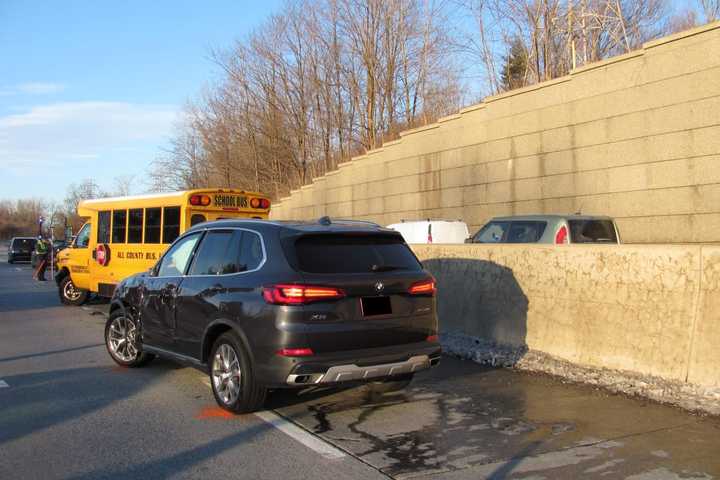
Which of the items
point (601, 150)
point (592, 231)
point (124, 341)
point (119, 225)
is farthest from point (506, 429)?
point (119, 225)

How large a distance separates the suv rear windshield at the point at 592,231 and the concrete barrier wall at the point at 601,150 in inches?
75.0

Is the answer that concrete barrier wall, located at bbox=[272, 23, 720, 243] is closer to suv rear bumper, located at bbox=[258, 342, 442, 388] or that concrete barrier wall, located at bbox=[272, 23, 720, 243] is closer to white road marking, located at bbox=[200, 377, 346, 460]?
suv rear bumper, located at bbox=[258, 342, 442, 388]

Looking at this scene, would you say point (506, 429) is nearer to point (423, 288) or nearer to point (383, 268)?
point (423, 288)

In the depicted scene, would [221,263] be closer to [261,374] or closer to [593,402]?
[261,374]

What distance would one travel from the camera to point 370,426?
582 cm

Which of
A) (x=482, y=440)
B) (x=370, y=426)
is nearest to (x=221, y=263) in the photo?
(x=370, y=426)

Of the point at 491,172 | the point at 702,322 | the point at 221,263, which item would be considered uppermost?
the point at 491,172

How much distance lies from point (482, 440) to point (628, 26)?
20321 millimetres

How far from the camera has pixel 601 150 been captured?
14.4m

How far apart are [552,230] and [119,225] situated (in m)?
9.01

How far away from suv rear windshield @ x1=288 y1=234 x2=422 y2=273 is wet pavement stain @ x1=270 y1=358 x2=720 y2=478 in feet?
4.43

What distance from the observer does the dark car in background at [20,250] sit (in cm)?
4384

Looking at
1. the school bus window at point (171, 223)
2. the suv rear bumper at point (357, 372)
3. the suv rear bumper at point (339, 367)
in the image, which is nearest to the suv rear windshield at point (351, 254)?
the suv rear bumper at point (339, 367)

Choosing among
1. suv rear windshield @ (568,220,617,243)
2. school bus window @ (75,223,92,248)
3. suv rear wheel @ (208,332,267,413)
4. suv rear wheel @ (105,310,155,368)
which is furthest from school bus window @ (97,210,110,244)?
suv rear windshield @ (568,220,617,243)
